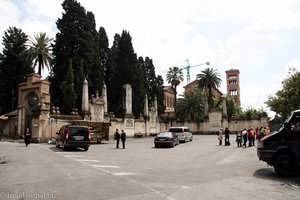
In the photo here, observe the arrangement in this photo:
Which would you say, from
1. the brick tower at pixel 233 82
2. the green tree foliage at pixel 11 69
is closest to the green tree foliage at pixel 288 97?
the green tree foliage at pixel 11 69

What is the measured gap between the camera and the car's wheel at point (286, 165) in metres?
10.3

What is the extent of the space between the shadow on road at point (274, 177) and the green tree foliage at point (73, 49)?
117 ft

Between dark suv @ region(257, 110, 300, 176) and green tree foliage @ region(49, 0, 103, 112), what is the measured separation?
Result: 35.8 metres

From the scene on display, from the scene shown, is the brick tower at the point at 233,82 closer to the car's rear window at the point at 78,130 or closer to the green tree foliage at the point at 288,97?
the green tree foliage at the point at 288,97

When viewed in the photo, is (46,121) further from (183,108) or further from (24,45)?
(183,108)

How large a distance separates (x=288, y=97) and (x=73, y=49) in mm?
32376

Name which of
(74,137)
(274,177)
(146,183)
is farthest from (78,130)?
(274,177)

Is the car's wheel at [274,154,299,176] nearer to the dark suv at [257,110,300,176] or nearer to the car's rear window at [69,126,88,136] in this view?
the dark suv at [257,110,300,176]

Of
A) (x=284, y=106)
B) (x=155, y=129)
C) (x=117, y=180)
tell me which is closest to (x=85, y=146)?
(x=117, y=180)

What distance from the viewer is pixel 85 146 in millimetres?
20750

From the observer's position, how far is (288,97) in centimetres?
3953

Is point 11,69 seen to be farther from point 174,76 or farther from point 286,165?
point 286,165

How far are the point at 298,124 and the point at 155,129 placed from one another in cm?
3560

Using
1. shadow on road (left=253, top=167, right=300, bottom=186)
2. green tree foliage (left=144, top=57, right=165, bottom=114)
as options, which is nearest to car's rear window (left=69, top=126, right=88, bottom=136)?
shadow on road (left=253, top=167, right=300, bottom=186)
